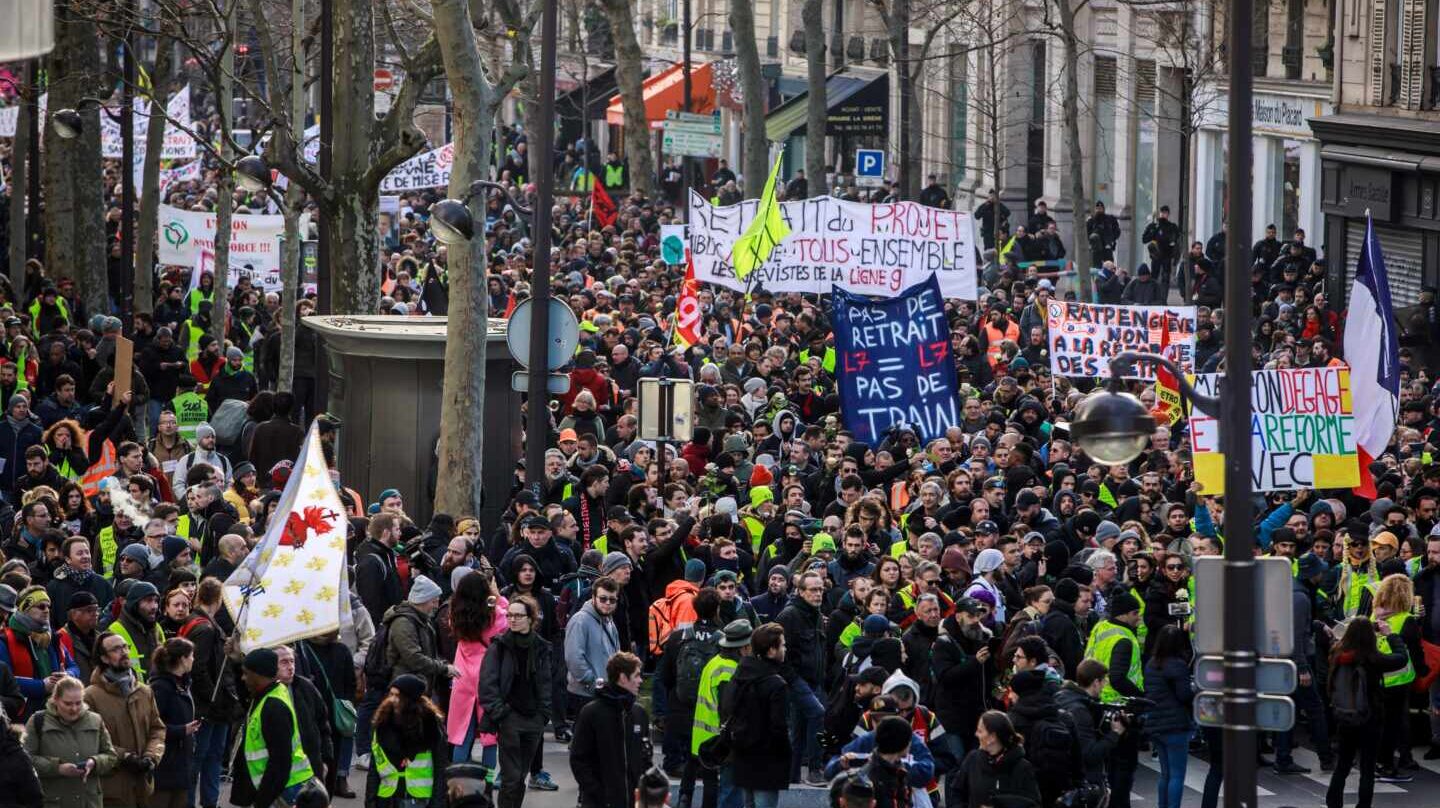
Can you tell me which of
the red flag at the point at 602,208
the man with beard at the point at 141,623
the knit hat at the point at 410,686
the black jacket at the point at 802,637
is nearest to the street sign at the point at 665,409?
the black jacket at the point at 802,637

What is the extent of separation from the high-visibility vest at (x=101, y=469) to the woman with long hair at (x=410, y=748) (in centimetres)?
598

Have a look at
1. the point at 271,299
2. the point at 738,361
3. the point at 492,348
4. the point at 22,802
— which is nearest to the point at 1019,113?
the point at 271,299

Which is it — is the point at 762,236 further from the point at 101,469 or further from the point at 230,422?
the point at 101,469

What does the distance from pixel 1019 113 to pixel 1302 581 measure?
34.4 meters

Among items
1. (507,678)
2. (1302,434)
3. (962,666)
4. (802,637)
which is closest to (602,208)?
(1302,434)

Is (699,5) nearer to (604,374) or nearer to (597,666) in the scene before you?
(604,374)

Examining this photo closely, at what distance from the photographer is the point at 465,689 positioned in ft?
43.0

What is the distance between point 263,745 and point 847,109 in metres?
39.4

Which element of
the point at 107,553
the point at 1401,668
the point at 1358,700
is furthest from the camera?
the point at 107,553

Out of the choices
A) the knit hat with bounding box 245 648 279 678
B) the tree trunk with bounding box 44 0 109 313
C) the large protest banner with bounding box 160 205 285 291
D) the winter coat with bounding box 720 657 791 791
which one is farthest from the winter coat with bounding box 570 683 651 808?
the tree trunk with bounding box 44 0 109 313

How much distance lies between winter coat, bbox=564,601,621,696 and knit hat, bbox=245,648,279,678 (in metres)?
2.04

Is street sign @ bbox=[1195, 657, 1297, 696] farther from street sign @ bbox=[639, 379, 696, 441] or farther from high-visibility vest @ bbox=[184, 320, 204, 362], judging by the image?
high-visibility vest @ bbox=[184, 320, 204, 362]

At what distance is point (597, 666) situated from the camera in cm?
1338

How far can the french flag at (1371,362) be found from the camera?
17.5m
